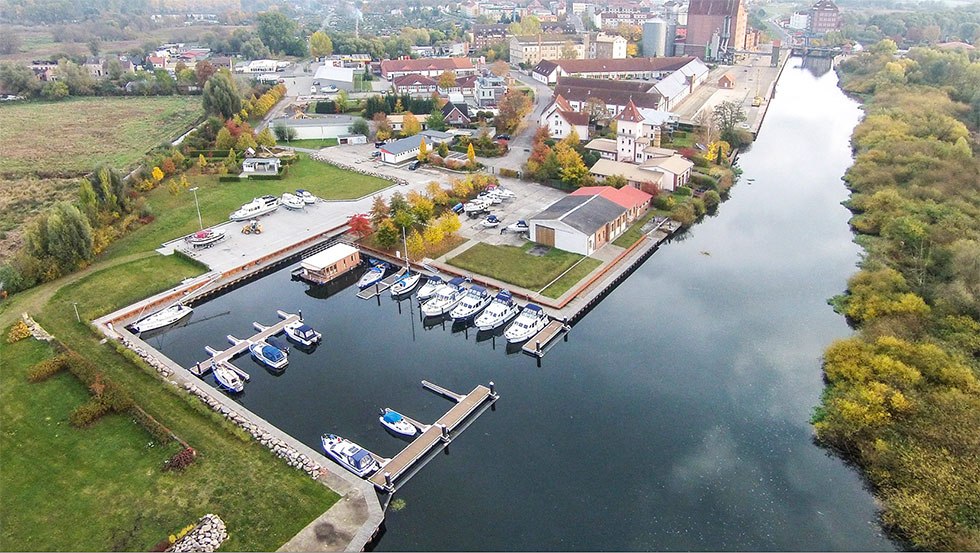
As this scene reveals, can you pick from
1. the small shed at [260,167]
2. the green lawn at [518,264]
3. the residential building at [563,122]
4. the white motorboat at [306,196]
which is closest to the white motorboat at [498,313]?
the green lawn at [518,264]

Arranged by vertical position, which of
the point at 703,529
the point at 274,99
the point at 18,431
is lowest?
the point at 703,529

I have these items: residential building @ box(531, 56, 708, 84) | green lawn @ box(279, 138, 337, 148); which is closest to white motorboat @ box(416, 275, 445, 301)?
green lawn @ box(279, 138, 337, 148)

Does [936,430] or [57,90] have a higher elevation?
[57,90]

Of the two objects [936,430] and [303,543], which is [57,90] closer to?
[303,543]

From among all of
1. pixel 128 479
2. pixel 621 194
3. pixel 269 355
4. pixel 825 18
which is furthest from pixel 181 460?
pixel 825 18

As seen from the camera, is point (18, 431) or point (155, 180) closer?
point (18, 431)

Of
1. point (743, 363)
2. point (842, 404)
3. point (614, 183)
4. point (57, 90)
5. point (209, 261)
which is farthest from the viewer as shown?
point (57, 90)

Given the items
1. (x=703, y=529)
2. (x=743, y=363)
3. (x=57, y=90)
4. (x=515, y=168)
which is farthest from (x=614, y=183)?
(x=57, y=90)

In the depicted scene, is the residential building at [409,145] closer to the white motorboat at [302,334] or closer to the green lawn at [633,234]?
the green lawn at [633,234]
